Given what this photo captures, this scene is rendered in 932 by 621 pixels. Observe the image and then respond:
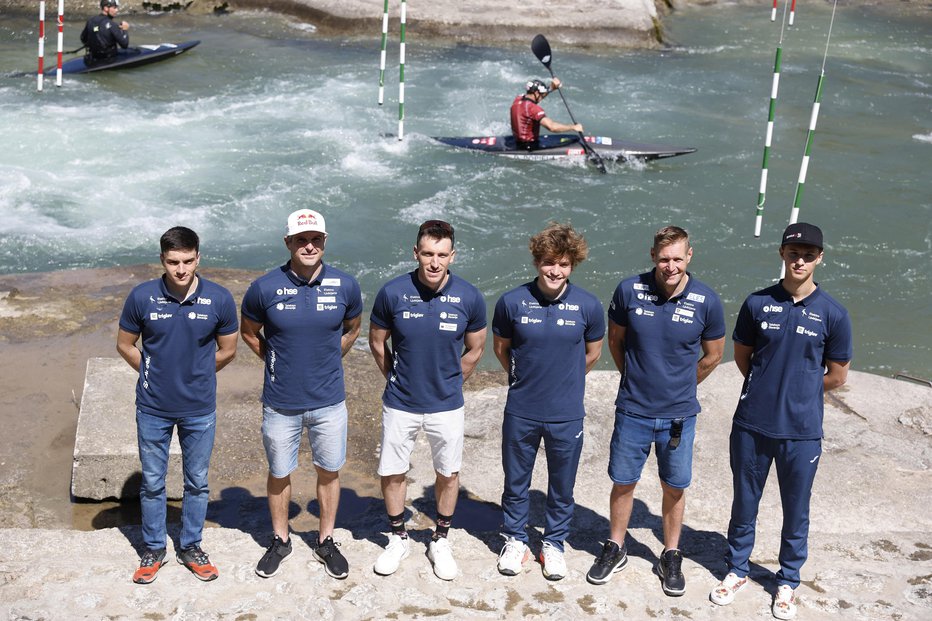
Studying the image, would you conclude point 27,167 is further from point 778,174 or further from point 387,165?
point 778,174

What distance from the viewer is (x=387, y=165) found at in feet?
44.5

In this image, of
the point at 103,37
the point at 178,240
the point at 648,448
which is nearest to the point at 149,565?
the point at 178,240

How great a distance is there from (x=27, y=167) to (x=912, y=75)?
1451 cm

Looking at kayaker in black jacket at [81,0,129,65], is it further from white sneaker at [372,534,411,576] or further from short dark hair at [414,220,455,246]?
white sneaker at [372,534,411,576]

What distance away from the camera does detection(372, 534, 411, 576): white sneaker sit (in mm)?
4684

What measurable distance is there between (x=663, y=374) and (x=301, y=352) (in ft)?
4.88

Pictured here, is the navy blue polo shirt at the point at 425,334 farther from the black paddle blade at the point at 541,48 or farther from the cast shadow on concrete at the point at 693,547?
the black paddle blade at the point at 541,48

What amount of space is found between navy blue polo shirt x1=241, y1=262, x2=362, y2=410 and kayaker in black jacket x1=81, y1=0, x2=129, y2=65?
536 inches

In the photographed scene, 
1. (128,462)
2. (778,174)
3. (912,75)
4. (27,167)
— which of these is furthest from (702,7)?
(128,462)

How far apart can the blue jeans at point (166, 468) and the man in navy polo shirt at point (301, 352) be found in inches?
10.8

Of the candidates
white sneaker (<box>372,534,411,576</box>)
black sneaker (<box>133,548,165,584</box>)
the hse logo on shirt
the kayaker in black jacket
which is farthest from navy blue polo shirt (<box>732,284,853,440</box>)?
the kayaker in black jacket

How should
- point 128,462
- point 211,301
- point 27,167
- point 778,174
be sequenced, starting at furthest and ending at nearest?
1. point 778,174
2. point 27,167
3. point 128,462
4. point 211,301

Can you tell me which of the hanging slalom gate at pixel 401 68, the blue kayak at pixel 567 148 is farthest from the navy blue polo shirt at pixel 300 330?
the blue kayak at pixel 567 148

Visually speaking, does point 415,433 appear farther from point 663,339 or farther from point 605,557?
point 663,339
